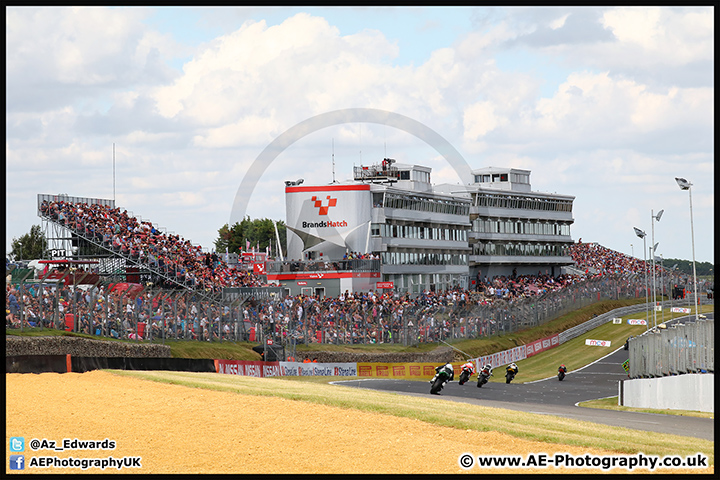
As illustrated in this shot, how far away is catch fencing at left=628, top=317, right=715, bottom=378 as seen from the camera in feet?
73.9

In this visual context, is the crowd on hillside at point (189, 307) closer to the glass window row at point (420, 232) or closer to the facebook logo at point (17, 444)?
the glass window row at point (420, 232)

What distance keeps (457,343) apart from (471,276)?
39867mm

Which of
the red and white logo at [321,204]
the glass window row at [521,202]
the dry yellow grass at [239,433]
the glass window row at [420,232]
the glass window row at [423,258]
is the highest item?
the glass window row at [521,202]

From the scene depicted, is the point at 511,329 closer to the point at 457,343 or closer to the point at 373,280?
the point at 457,343

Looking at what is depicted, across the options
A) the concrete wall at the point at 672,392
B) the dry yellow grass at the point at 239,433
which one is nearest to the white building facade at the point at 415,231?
the concrete wall at the point at 672,392

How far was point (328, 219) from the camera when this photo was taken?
69688 millimetres

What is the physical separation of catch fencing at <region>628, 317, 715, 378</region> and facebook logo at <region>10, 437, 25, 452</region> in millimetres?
16553

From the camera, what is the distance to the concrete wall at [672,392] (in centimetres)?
2259

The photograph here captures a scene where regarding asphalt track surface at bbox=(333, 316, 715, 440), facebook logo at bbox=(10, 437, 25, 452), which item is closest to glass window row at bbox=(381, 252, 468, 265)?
asphalt track surface at bbox=(333, 316, 715, 440)

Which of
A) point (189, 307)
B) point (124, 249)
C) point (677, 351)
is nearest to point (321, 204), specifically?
point (124, 249)

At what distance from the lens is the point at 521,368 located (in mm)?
50844

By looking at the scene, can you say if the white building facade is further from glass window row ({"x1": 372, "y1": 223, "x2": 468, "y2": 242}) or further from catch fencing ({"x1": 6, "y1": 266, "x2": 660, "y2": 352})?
catch fencing ({"x1": 6, "y1": 266, "x2": 660, "y2": 352})

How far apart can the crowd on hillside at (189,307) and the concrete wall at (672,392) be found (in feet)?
51.5

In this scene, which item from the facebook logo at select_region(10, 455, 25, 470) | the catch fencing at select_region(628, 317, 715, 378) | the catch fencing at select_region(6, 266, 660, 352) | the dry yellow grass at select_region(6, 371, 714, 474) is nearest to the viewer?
the facebook logo at select_region(10, 455, 25, 470)
